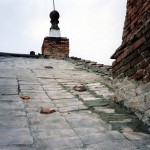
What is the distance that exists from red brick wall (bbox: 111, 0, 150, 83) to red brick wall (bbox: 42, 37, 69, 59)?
6.11 m

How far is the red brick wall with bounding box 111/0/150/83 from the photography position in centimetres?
314

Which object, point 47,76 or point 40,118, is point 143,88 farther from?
point 47,76

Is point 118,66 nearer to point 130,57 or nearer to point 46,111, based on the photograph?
point 130,57

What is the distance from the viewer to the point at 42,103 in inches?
143

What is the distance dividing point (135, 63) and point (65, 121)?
108 centimetres

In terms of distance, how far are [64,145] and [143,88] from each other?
1.25 meters

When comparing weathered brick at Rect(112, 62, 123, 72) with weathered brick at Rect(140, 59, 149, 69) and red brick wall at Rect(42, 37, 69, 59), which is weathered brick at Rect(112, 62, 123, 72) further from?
red brick wall at Rect(42, 37, 69, 59)

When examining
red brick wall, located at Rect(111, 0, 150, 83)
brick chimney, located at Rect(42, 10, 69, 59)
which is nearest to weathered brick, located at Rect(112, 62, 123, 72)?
red brick wall, located at Rect(111, 0, 150, 83)

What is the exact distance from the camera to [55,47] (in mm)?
10195

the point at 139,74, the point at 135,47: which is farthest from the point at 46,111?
the point at 135,47

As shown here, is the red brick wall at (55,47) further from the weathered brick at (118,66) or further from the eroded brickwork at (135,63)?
the eroded brickwork at (135,63)

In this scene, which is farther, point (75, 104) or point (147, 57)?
point (75, 104)

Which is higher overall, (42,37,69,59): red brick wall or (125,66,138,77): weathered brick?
(42,37,69,59): red brick wall

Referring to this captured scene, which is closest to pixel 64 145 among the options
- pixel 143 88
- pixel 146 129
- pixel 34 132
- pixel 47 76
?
pixel 34 132
